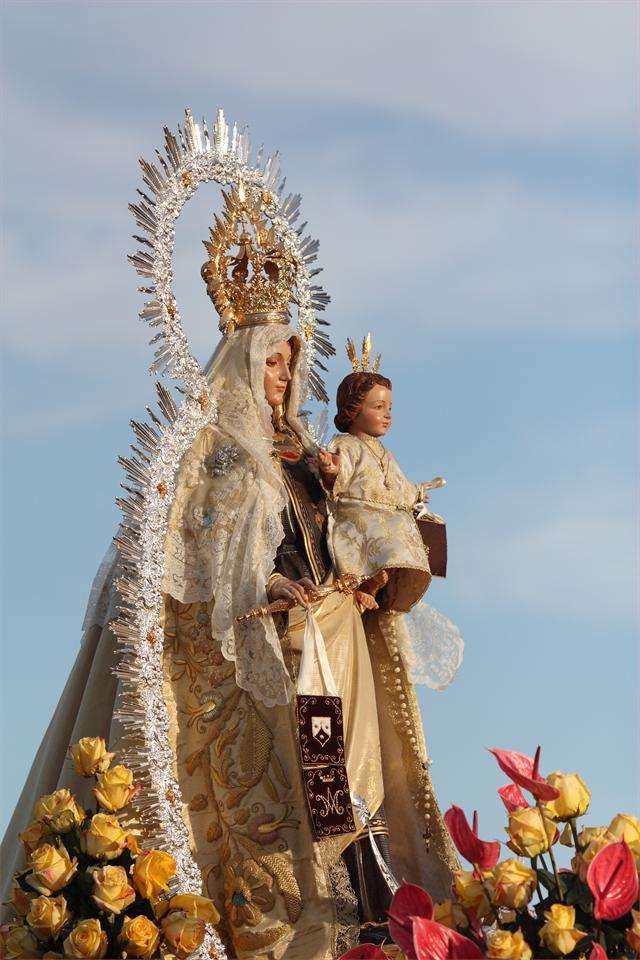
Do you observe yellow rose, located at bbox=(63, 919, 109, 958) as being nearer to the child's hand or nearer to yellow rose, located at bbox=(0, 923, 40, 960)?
yellow rose, located at bbox=(0, 923, 40, 960)

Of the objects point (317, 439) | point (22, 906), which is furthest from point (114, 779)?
point (317, 439)

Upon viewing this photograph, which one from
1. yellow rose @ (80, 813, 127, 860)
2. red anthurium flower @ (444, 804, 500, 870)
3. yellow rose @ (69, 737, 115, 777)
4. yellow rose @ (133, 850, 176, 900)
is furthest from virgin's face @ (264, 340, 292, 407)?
red anthurium flower @ (444, 804, 500, 870)

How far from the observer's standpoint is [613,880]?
4.39 meters

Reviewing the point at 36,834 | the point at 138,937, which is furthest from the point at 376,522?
the point at 138,937

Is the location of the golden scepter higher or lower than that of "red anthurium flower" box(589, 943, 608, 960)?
higher

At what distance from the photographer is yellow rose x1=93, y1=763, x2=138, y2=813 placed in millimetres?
5590

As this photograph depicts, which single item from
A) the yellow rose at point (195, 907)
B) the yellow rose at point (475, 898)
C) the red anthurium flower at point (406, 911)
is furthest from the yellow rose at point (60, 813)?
the yellow rose at point (475, 898)

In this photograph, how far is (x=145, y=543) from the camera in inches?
285

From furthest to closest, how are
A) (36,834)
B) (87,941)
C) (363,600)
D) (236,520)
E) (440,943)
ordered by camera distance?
(363,600), (236,520), (36,834), (87,941), (440,943)

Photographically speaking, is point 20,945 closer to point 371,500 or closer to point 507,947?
point 507,947

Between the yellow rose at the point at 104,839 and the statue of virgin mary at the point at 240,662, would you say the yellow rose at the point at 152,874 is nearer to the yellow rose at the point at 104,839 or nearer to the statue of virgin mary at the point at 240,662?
the yellow rose at the point at 104,839

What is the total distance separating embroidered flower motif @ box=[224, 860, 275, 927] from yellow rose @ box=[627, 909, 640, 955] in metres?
2.85

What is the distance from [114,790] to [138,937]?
0.53 meters

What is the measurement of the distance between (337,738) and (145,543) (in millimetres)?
1243
